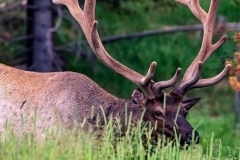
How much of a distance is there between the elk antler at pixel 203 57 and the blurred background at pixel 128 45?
2.37 m

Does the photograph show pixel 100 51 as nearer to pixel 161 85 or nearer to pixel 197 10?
pixel 161 85

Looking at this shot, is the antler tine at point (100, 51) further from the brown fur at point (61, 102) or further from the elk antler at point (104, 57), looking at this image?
the brown fur at point (61, 102)

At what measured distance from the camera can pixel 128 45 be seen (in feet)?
38.3

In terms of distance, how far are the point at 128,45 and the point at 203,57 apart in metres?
5.24

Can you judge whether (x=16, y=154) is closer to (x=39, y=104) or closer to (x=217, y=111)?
(x=39, y=104)

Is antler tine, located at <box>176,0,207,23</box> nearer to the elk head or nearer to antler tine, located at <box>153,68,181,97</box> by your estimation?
the elk head

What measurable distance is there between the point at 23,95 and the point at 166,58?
6.05 metres

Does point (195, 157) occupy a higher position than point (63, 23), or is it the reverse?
point (63, 23)

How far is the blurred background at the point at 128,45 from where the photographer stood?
381 inches

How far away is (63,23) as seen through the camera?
12.2m

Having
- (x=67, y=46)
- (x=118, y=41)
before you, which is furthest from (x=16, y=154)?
(x=118, y=41)

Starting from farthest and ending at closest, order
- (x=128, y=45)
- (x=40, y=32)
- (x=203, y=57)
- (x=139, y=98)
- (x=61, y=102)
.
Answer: (x=128, y=45) < (x=40, y=32) < (x=203, y=57) < (x=139, y=98) < (x=61, y=102)

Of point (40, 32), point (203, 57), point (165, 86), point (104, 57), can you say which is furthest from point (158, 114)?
point (40, 32)

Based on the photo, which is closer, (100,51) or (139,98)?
(139,98)
